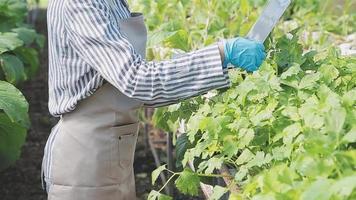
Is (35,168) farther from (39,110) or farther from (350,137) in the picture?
(350,137)

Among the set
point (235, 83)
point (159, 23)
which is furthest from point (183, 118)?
point (159, 23)

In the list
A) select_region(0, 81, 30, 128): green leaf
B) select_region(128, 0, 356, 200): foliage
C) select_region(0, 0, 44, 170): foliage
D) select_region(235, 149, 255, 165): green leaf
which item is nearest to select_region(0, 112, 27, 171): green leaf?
select_region(0, 0, 44, 170): foliage

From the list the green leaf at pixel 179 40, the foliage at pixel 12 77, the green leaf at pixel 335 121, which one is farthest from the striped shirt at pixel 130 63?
the foliage at pixel 12 77

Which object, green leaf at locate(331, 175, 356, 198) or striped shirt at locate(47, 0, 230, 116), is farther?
striped shirt at locate(47, 0, 230, 116)

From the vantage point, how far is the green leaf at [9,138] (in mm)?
4309

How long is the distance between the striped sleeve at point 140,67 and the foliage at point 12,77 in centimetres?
128

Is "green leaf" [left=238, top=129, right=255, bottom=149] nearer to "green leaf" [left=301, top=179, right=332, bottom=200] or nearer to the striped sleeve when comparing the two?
the striped sleeve

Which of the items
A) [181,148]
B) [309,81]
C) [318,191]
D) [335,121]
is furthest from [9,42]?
[318,191]

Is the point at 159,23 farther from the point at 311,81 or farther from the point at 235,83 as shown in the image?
the point at 311,81

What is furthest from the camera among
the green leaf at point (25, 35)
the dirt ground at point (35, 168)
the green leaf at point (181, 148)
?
the green leaf at point (25, 35)

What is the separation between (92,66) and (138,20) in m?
0.31

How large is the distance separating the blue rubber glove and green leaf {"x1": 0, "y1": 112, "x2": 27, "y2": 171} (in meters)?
1.96

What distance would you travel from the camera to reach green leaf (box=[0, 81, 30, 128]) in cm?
372

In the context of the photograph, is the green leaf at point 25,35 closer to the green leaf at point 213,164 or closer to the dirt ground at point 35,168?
the dirt ground at point 35,168
